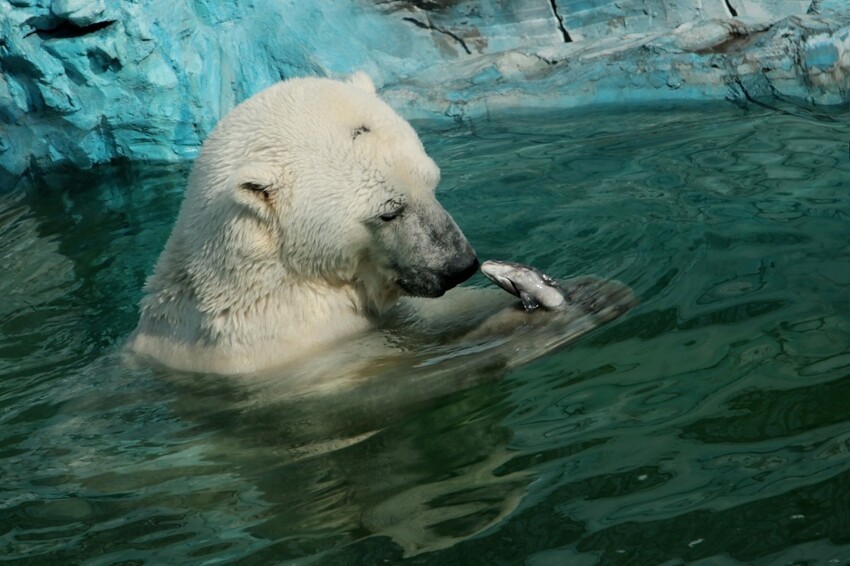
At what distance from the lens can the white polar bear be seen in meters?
3.78

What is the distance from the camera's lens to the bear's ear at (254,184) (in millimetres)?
3639

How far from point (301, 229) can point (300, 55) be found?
181 inches

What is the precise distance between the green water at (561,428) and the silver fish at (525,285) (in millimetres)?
285

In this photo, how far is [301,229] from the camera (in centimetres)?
380

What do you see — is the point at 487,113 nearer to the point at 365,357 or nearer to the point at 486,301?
the point at 486,301

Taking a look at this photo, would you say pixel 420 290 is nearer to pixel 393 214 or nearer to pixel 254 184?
pixel 393 214

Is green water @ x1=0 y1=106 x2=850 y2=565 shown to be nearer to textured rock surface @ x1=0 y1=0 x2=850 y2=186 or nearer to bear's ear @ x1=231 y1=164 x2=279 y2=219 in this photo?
bear's ear @ x1=231 y1=164 x2=279 y2=219

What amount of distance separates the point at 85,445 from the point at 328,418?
873mm

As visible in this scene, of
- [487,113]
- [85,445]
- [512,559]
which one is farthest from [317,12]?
[512,559]

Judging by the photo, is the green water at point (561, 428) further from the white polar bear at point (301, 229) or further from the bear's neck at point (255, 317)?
the white polar bear at point (301, 229)

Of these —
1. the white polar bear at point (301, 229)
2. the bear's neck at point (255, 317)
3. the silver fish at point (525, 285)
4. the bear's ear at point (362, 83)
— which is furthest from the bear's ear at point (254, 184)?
the silver fish at point (525, 285)

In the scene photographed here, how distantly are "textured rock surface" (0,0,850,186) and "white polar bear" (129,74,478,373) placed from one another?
3631 mm

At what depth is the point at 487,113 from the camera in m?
7.64

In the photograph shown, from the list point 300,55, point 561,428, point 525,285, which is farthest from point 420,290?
point 300,55
